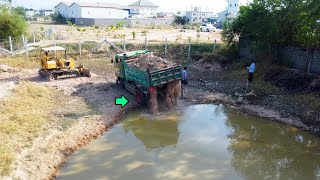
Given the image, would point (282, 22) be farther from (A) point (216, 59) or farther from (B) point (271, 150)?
(B) point (271, 150)

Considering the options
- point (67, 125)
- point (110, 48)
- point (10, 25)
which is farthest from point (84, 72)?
point (10, 25)

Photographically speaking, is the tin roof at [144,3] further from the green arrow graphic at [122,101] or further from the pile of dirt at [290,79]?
the green arrow graphic at [122,101]

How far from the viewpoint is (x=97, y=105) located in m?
14.5

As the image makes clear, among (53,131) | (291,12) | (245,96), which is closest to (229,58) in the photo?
(291,12)

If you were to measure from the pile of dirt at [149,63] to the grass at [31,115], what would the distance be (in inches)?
124

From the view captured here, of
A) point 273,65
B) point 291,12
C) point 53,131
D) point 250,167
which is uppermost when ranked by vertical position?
point 291,12

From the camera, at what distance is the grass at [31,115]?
10023mm

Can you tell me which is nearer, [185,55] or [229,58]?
[229,58]

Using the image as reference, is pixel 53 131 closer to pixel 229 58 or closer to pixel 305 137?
pixel 305 137

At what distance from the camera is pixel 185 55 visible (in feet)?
84.4

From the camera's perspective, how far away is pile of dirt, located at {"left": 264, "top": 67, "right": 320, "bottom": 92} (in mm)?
16625

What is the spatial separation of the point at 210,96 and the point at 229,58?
7555 millimetres

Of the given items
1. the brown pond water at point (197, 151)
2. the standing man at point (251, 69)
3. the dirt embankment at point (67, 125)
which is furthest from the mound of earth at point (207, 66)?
the brown pond water at point (197, 151)

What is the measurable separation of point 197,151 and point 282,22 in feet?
38.6
